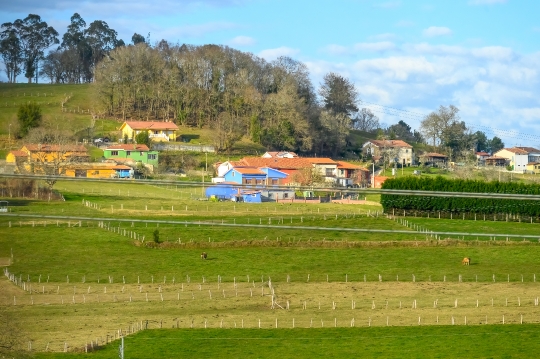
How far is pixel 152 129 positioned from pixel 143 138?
5.18 meters

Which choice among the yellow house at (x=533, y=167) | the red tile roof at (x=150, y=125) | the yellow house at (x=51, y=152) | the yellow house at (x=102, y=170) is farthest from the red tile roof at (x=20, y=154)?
the yellow house at (x=533, y=167)

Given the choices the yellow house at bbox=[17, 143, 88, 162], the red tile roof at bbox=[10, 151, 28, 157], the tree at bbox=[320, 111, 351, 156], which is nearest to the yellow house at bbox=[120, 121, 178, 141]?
the yellow house at bbox=[17, 143, 88, 162]

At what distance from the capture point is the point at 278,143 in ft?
316

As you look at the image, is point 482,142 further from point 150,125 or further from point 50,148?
point 50,148

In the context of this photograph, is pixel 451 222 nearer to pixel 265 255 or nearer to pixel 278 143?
pixel 265 255

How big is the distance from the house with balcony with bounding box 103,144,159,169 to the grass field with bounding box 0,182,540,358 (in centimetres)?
1877

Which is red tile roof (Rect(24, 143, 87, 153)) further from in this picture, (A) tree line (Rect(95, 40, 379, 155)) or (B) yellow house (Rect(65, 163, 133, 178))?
(A) tree line (Rect(95, 40, 379, 155))

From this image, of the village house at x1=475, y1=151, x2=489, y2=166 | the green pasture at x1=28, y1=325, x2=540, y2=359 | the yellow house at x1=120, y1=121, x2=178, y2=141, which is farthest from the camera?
the village house at x1=475, y1=151, x2=489, y2=166

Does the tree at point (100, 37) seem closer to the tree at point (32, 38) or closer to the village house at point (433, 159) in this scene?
the tree at point (32, 38)

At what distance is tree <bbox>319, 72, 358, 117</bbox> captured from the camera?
114 meters

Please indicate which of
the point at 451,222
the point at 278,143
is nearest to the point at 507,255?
the point at 451,222

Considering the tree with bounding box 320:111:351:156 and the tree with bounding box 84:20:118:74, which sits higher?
the tree with bounding box 84:20:118:74

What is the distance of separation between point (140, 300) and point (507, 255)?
2087 cm

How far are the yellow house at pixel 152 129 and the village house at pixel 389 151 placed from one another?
866 inches
